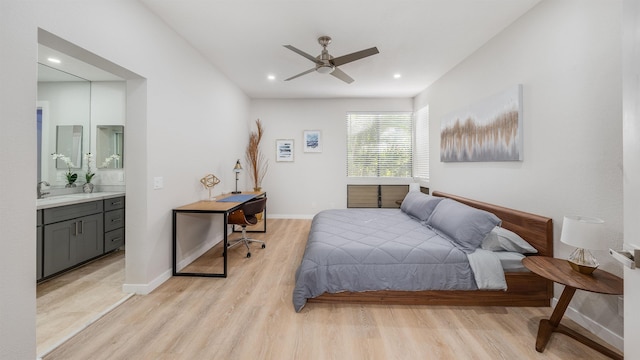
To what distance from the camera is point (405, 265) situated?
6.98 feet

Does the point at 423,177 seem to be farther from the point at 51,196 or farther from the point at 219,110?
the point at 51,196

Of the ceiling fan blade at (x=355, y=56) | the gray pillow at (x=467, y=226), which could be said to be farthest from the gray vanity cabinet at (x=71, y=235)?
the gray pillow at (x=467, y=226)

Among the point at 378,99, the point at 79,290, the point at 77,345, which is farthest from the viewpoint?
the point at 378,99

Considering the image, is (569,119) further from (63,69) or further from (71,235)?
(63,69)

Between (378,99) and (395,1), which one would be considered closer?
(395,1)

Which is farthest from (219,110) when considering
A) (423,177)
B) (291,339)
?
(423,177)

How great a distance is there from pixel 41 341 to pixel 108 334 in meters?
0.40

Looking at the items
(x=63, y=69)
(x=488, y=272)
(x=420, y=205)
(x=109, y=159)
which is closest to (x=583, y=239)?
(x=488, y=272)

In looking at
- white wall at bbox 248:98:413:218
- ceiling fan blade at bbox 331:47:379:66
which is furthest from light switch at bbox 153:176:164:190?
white wall at bbox 248:98:413:218

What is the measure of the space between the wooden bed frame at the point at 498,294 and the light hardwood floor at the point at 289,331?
57mm

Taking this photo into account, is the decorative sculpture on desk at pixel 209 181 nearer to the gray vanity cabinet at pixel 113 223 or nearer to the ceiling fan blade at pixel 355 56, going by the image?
the gray vanity cabinet at pixel 113 223

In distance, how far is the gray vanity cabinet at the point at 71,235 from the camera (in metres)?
2.49

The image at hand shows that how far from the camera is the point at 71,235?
2.73m

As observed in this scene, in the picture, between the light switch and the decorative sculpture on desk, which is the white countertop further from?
the decorative sculpture on desk
